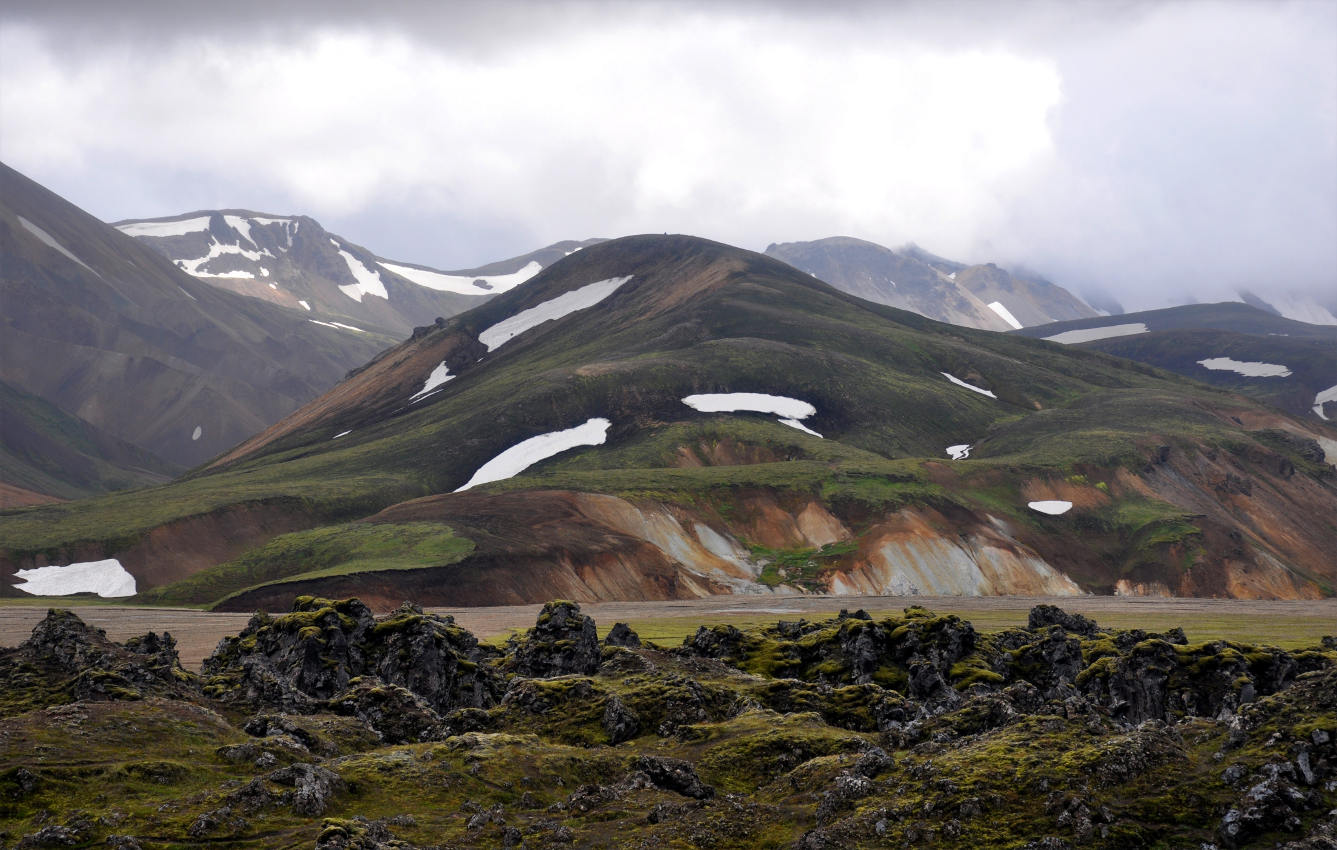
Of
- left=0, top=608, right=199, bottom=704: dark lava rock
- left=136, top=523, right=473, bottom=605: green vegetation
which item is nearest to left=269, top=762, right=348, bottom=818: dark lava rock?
left=0, top=608, right=199, bottom=704: dark lava rock

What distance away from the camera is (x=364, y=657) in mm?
49656

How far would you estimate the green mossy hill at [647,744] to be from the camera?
79.1ft

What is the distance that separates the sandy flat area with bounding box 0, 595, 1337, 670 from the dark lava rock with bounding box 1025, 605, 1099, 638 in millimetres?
18121

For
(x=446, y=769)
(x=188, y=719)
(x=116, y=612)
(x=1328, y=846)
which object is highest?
(x=116, y=612)

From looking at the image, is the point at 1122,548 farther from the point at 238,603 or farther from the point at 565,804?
the point at 565,804

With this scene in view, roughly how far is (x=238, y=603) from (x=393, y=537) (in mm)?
20091

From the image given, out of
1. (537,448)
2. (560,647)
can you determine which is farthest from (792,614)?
(537,448)

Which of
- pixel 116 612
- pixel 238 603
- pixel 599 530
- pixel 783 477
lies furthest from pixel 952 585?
pixel 116 612

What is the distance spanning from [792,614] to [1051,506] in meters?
62.8

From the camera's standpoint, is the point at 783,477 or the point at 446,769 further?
the point at 783,477

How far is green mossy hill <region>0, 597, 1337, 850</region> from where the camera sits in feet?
79.1

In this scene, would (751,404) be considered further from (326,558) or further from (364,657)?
(364,657)

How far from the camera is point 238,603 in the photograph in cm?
10506

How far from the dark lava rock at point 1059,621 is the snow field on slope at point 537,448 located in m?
110
